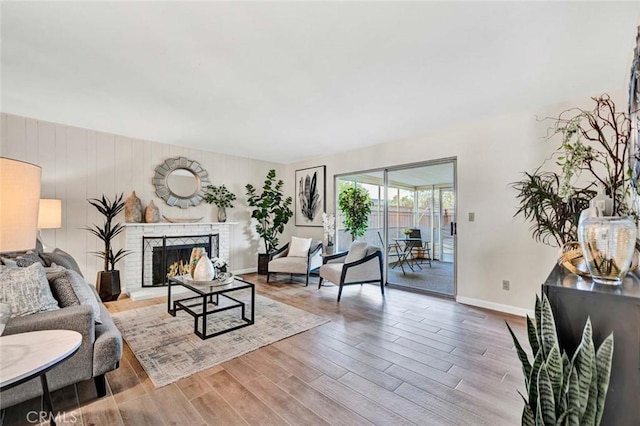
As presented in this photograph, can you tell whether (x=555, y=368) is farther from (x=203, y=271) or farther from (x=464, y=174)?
(x=464, y=174)

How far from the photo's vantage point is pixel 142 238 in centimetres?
440

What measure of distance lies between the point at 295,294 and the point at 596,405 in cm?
357

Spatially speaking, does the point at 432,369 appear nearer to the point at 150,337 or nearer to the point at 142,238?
the point at 150,337

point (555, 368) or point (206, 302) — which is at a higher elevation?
point (555, 368)

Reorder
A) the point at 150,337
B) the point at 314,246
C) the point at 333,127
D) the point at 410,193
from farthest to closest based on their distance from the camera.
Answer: the point at 314,246, the point at 410,193, the point at 333,127, the point at 150,337

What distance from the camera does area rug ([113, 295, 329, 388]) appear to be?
2.21 m

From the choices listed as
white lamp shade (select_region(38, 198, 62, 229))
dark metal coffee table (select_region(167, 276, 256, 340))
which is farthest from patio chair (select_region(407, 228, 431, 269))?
white lamp shade (select_region(38, 198, 62, 229))

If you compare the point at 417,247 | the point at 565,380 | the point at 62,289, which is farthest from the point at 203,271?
the point at 417,247

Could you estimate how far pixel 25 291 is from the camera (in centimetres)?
172

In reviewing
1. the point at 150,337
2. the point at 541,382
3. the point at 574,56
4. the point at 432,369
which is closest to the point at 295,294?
the point at 150,337

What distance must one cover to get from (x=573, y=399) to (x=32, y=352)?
7.22 ft

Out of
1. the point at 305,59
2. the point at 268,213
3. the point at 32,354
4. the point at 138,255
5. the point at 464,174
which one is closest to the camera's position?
the point at 32,354

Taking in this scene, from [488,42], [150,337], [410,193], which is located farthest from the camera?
[410,193]

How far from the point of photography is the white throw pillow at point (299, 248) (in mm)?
5250
